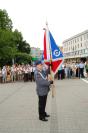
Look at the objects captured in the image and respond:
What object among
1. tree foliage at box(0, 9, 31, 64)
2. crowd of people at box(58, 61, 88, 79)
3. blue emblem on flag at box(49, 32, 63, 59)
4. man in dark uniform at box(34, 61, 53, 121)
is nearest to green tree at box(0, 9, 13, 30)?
tree foliage at box(0, 9, 31, 64)

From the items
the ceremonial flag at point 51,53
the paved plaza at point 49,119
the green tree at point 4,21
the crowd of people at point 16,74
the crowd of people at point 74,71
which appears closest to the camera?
the paved plaza at point 49,119

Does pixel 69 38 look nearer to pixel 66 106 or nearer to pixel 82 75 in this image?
pixel 82 75

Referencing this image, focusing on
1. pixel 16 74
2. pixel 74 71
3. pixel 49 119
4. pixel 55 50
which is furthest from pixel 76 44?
pixel 49 119

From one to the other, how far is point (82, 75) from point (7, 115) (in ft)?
73.8

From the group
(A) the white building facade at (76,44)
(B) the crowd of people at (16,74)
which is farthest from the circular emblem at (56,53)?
(A) the white building facade at (76,44)

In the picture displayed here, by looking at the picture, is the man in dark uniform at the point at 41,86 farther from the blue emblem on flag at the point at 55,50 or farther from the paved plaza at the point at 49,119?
the blue emblem on flag at the point at 55,50

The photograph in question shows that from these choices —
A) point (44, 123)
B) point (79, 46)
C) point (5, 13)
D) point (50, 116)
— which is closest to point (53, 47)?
point (50, 116)

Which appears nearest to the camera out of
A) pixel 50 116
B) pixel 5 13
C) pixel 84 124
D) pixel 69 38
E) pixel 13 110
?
pixel 84 124

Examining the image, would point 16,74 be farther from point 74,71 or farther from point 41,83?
point 41,83


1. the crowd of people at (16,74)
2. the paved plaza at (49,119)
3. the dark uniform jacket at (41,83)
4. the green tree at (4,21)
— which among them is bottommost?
the paved plaza at (49,119)

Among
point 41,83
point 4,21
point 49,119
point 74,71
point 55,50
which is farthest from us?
point 4,21

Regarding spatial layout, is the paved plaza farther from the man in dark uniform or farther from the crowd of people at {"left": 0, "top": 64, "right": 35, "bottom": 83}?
the crowd of people at {"left": 0, "top": 64, "right": 35, "bottom": 83}

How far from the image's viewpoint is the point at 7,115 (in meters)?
11.3

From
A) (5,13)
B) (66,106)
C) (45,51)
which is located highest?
(5,13)
